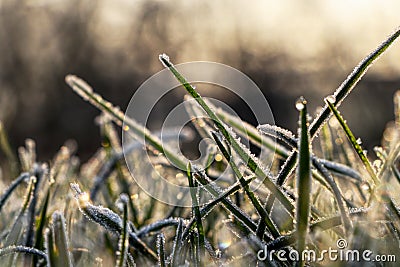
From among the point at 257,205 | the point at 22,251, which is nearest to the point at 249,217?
the point at 257,205

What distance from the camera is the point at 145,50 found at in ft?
56.3

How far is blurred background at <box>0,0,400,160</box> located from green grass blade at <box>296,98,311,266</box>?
12088mm

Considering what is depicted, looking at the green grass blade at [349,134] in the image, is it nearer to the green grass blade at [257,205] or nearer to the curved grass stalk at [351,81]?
the curved grass stalk at [351,81]

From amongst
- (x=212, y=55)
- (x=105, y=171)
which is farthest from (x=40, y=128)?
(x=105, y=171)

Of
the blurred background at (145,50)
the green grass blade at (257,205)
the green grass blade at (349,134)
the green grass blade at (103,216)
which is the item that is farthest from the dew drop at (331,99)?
the blurred background at (145,50)

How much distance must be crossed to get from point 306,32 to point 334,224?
51.2 feet

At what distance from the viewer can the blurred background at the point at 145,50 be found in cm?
1392

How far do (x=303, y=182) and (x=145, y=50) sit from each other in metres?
17.0

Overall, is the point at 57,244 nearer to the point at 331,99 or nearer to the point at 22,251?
the point at 22,251

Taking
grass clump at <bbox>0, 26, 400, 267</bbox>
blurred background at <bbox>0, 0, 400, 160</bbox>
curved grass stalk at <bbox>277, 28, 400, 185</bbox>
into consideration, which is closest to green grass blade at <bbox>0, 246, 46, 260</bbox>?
grass clump at <bbox>0, 26, 400, 267</bbox>

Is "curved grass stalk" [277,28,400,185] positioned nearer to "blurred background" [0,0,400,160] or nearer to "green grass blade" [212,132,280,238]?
"green grass blade" [212,132,280,238]

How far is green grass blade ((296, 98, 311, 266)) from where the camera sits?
17.2 inches

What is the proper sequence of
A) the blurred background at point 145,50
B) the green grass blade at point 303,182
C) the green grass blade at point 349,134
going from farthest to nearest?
the blurred background at point 145,50 → the green grass blade at point 349,134 → the green grass blade at point 303,182

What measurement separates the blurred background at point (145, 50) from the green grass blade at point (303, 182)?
12088 mm
